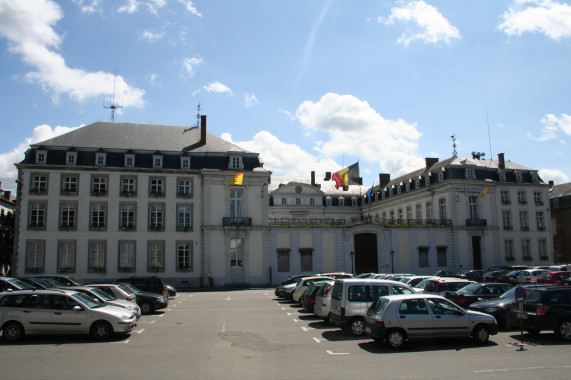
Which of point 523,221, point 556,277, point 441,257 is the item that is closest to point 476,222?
point 441,257

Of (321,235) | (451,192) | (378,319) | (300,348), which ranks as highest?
(451,192)

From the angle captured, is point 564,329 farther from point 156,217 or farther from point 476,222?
point 476,222

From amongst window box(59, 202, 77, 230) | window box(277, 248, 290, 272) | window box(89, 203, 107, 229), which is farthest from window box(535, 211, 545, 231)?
window box(59, 202, 77, 230)

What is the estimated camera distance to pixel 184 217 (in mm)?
40281

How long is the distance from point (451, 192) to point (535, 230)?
1177 cm

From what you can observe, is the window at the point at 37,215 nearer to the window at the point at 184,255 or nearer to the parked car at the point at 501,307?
the window at the point at 184,255

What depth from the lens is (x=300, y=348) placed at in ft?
41.7

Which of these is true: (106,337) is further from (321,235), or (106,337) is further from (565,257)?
(565,257)

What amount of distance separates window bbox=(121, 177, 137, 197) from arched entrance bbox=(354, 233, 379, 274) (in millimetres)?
20855

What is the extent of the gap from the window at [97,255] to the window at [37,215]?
4077mm

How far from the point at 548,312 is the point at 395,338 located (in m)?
4.86

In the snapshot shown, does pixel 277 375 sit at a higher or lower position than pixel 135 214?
lower

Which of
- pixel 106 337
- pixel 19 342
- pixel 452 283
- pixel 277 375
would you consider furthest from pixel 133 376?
pixel 452 283

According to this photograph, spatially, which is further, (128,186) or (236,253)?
(236,253)
